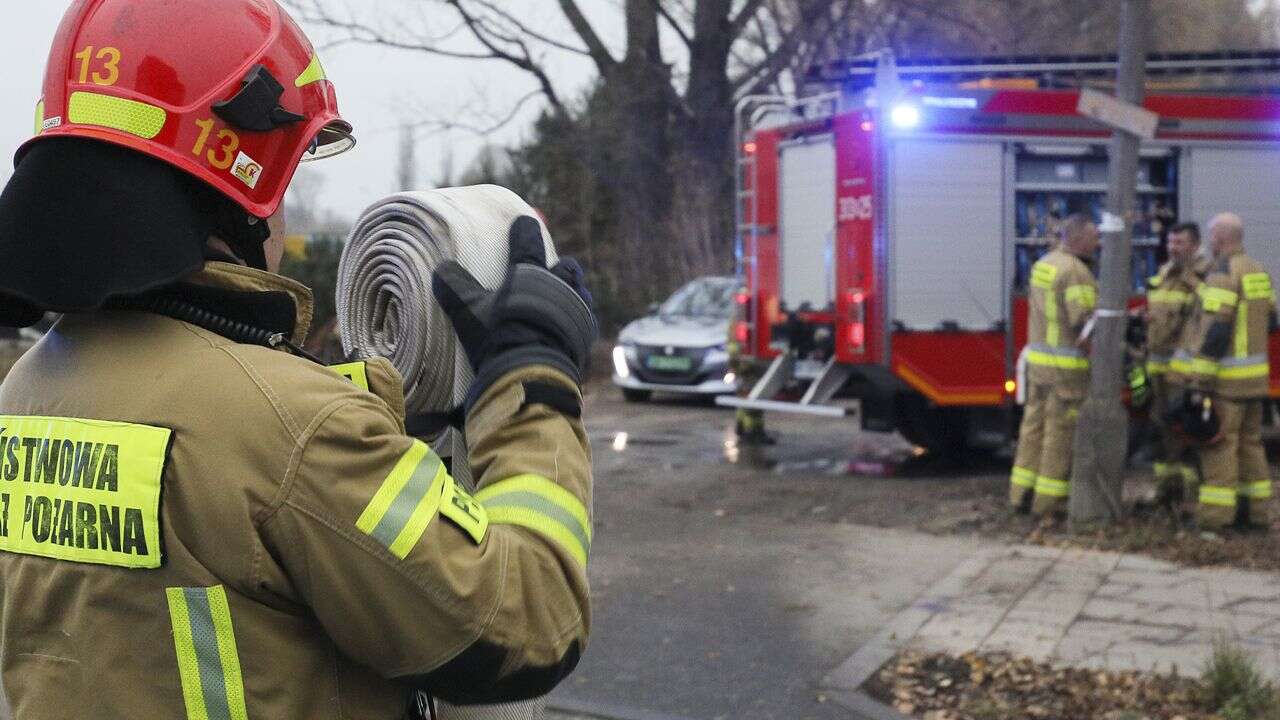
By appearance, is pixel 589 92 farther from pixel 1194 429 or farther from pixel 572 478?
pixel 572 478

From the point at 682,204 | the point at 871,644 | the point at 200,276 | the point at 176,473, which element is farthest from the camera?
the point at 682,204

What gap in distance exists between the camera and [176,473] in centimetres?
154

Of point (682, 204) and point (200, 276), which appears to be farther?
point (682, 204)

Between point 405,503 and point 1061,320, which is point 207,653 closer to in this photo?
point 405,503

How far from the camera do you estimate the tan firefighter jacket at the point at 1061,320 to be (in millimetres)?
8805

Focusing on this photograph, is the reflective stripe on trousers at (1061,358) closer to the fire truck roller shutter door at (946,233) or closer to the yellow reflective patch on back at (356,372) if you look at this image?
the fire truck roller shutter door at (946,233)

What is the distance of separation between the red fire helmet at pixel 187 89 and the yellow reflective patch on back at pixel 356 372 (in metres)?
0.22

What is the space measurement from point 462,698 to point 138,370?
539 mm

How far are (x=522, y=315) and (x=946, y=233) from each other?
30.9 feet

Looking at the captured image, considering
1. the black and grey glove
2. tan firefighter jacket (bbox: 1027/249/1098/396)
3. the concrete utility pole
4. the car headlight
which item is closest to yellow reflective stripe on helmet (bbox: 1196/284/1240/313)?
the concrete utility pole

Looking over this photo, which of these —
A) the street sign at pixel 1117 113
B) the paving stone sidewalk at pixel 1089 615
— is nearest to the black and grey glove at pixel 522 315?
the paving stone sidewalk at pixel 1089 615

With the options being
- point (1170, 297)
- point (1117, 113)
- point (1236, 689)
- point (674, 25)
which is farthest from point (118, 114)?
point (674, 25)

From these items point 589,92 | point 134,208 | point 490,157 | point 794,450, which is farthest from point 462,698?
point 490,157

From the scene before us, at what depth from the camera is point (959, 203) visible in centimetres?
1088
